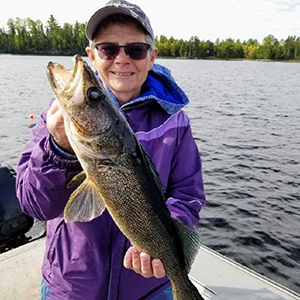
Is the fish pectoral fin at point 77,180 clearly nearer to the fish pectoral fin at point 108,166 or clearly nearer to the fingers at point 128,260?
the fish pectoral fin at point 108,166

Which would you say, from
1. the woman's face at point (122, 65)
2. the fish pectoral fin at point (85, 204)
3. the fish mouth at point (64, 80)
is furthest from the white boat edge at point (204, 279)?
the fish mouth at point (64, 80)

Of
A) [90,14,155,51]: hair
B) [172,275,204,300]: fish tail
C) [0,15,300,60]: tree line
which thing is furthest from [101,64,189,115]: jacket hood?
[0,15,300,60]: tree line

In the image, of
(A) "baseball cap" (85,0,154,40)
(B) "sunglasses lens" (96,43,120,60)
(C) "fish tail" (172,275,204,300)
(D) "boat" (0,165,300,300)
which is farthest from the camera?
(D) "boat" (0,165,300,300)

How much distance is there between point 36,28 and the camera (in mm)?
115188

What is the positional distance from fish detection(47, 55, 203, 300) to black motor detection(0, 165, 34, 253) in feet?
10.4

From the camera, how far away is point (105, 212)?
2484 mm

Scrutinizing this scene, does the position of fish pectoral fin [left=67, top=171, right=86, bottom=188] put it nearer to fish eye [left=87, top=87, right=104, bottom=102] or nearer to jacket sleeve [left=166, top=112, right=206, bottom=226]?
fish eye [left=87, top=87, right=104, bottom=102]

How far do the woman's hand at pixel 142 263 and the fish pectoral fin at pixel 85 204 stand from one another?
1.27 feet

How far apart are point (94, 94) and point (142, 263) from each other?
3.98 feet

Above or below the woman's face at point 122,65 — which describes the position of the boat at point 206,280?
below

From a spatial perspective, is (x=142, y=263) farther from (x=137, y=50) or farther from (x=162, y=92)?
(x=137, y=50)

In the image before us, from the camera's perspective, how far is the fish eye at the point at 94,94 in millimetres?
2045

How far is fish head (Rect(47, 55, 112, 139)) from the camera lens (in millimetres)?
2004

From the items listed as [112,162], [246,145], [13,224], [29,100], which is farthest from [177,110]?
[29,100]
